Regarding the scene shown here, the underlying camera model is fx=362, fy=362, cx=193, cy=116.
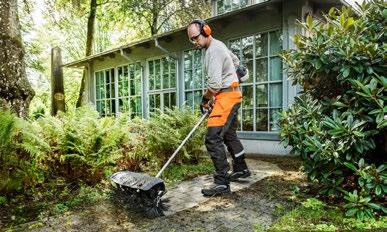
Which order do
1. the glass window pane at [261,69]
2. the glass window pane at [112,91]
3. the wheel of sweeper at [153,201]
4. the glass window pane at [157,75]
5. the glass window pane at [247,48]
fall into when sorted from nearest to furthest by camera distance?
the wheel of sweeper at [153,201] < the glass window pane at [261,69] < the glass window pane at [247,48] < the glass window pane at [157,75] < the glass window pane at [112,91]

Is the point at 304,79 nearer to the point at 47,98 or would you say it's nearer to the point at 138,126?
the point at 138,126

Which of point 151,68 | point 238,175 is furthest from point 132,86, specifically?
point 238,175

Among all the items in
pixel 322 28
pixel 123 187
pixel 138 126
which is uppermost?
pixel 322 28

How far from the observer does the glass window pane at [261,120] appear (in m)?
9.66

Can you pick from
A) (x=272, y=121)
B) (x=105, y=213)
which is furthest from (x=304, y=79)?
(x=272, y=121)

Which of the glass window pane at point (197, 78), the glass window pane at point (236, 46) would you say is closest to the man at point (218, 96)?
the glass window pane at point (236, 46)

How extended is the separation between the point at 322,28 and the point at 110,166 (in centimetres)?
380

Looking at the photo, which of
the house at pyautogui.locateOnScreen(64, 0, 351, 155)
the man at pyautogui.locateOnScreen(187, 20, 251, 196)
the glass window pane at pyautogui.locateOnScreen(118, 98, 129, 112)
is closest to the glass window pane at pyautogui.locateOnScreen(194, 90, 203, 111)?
the house at pyautogui.locateOnScreen(64, 0, 351, 155)

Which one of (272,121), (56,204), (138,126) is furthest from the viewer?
(272,121)

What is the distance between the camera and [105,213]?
14.1 ft

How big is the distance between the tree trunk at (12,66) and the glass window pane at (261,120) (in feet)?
19.1

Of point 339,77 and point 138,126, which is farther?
point 138,126

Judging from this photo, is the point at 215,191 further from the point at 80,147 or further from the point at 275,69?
the point at 275,69

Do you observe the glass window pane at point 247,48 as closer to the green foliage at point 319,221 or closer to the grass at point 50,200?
the grass at point 50,200
